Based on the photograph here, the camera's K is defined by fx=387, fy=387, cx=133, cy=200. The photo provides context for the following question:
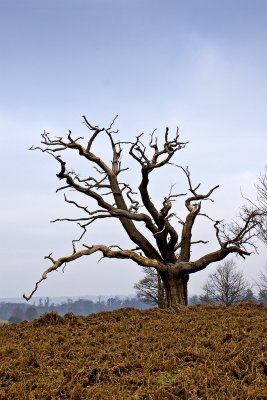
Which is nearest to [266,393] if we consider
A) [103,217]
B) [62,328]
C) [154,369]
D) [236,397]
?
[236,397]

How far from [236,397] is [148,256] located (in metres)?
10.5

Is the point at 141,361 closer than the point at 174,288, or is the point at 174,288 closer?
the point at 141,361

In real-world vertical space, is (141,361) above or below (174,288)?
below

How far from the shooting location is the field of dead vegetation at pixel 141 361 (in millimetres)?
4270

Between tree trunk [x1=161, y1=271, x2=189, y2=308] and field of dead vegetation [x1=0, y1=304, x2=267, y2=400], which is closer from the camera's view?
field of dead vegetation [x1=0, y1=304, x2=267, y2=400]

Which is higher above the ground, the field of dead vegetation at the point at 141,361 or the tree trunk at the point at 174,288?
the tree trunk at the point at 174,288

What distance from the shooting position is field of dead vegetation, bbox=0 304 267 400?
168 inches

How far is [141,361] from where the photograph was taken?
516cm

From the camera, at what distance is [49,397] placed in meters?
4.38

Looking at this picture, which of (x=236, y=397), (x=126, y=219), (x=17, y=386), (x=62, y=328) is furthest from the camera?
(x=126, y=219)

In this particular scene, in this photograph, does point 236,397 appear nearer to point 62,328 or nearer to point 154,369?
point 154,369

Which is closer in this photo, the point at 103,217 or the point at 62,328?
the point at 62,328

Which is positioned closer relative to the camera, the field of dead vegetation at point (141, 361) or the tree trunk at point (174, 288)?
the field of dead vegetation at point (141, 361)

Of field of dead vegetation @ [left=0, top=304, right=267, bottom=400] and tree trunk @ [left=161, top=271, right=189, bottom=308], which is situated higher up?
tree trunk @ [left=161, top=271, right=189, bottom=308]
